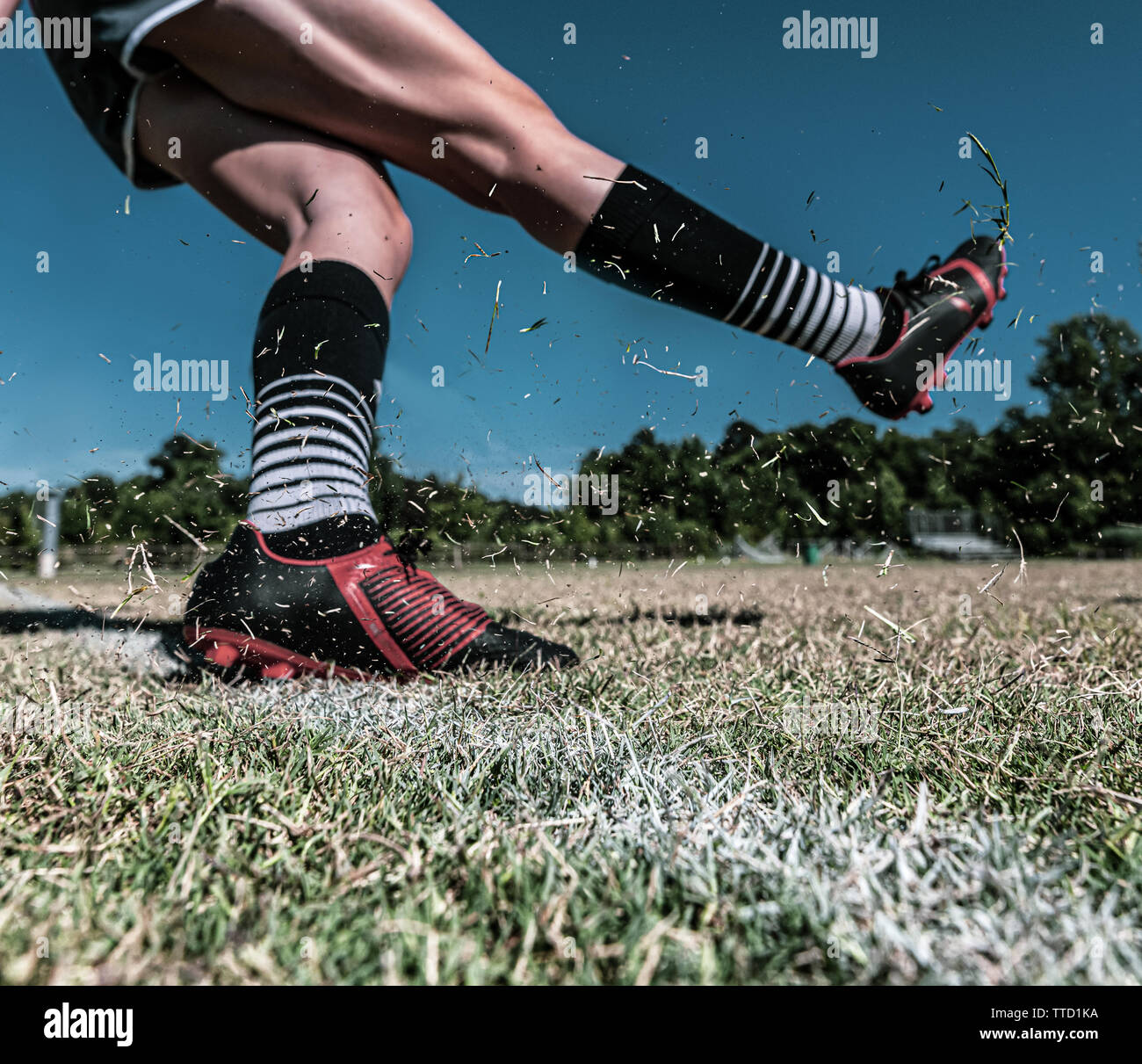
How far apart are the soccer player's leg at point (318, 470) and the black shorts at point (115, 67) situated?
0.55 feet

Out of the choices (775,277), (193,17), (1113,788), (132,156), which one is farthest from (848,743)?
(132,156)

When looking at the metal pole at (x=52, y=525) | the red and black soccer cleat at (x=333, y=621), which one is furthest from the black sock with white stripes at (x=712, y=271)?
the metal pole at (x=52, y=525)

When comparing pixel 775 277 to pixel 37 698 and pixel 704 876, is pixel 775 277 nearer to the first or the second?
pixel 704 876

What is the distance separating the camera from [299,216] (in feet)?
4.97

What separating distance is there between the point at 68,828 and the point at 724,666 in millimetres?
1061

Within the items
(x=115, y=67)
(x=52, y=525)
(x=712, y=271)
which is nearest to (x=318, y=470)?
(x=52, y=525)

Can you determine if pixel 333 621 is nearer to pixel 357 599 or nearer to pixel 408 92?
pixel 357 599

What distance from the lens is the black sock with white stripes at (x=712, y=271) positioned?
1.45m

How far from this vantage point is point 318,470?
140 cm

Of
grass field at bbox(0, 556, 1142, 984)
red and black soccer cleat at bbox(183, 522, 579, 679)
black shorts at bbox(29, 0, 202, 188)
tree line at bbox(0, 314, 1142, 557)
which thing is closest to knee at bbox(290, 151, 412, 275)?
black shorts at bbox(29, 0, 202, 188)

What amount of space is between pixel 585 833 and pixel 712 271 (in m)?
1.18

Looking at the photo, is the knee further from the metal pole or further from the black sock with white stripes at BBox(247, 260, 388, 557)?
the metal pole

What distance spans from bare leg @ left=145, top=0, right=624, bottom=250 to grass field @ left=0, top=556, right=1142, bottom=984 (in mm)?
937

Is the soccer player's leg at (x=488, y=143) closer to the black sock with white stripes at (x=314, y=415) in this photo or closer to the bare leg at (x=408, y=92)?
the bare leg at (x=408, y=92)
